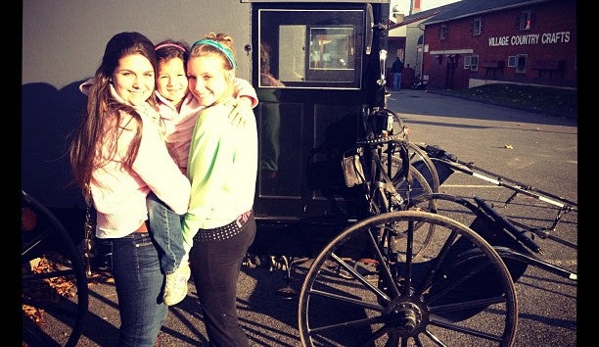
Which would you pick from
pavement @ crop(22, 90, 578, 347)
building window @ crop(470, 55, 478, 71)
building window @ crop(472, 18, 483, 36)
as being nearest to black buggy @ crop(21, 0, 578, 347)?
pavement @ crop(22, 90, 578, 347)

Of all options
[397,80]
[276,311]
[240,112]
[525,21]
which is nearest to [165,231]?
[240,112]

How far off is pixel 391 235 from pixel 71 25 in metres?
2.86

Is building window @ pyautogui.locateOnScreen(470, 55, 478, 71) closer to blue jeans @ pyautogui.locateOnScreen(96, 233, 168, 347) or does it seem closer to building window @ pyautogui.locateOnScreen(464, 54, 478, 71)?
building window @ pyautogui.locateOnScreen(464, 54, 478, 71)

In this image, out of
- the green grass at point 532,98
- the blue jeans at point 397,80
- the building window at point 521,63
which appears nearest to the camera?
the green grass at point 532,98

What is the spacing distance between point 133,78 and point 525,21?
28.6m

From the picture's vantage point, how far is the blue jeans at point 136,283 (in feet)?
6.95

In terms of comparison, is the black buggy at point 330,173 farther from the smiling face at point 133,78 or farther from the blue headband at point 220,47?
the smiling face at point 133,78

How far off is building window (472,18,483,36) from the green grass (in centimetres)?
491

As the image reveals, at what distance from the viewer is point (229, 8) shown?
3.27m

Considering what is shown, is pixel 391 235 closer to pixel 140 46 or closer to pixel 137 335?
pixel 137 335

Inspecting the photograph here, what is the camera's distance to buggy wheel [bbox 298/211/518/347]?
252 cm

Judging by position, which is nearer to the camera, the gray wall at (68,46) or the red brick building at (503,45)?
the gray wall at (68,46)

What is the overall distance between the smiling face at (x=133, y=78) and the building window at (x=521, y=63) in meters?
27.3

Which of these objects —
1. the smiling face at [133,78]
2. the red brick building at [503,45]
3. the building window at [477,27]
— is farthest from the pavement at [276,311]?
the building window at [477,27]
